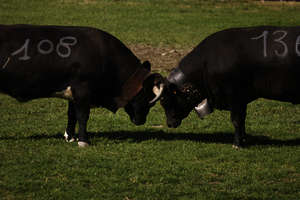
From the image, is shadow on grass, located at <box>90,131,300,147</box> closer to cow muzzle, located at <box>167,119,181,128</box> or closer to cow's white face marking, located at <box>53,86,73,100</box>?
cow muzzle, located at <box>167,119,181,128</box>

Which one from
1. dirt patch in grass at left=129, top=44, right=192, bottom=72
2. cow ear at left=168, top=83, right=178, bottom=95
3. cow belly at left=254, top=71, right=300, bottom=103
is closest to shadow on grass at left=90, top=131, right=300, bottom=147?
cow ear at left=168, top=83, right=178, bottom=95

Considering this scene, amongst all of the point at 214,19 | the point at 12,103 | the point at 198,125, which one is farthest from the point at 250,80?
the point at 214,19

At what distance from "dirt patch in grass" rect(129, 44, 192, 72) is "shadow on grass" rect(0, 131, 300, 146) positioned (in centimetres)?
702

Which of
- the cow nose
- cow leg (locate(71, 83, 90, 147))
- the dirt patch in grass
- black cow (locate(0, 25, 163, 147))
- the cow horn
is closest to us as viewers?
black cow (locate(0, 25, 163, 147))

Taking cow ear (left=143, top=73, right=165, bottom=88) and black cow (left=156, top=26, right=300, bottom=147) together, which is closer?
black cow (left=156, top=26, right=300, bottom=147)

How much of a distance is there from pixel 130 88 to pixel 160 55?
1043 cm

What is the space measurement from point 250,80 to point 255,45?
23.8 inches

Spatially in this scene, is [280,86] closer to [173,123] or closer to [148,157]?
[173,123]

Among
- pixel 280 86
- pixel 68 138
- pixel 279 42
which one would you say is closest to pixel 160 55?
pixel 68 138

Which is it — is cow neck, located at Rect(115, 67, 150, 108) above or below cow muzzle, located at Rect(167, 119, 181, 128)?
above

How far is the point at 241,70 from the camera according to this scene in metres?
11.3

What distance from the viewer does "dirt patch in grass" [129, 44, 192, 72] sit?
2056cm

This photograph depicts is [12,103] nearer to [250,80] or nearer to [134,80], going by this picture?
[134,80]

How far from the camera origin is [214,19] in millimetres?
29547
